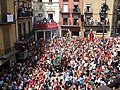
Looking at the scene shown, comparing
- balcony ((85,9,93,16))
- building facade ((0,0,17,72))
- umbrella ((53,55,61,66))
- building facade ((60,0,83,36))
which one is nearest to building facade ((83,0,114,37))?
balcony ((85,9,93,16))

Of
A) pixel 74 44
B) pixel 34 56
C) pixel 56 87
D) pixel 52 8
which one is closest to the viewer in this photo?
pixel 56 87

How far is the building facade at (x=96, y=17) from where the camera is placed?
127 ft

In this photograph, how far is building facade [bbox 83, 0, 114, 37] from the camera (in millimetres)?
38656

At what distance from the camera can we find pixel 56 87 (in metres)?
16.2

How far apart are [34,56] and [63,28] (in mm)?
16446

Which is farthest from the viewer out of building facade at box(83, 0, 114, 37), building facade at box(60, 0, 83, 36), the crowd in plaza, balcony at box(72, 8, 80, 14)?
building facade at box(60, 0, 83, 36)

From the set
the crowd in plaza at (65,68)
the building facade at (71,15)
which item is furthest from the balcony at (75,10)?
the crowd in plaza at (65,68)

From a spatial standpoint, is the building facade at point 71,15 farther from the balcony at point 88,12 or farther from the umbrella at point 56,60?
the umbrella at point 56,60

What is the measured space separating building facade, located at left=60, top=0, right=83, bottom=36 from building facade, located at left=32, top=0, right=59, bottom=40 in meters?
1.01

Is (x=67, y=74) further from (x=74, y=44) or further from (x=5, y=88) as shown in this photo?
Answer: (x=74, y=44)

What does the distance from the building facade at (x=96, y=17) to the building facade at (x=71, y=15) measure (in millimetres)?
993

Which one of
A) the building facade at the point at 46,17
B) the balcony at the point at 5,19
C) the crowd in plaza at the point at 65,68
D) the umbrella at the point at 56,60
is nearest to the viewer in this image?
the crowd in plaza at the point at 65,68

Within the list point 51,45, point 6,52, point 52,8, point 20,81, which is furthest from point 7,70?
point 52,8

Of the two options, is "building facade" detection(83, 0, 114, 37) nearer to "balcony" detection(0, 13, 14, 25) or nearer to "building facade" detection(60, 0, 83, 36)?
"building facade" detection(60, 0, 83, 36)
